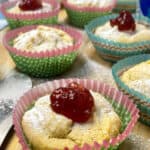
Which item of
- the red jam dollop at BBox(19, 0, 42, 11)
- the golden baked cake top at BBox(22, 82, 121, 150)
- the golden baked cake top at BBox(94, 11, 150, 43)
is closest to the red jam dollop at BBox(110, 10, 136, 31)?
the golden baked cake top at BBox(94, 11, 150, 43)

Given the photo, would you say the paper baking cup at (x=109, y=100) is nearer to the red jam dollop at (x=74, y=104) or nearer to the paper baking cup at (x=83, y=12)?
the red jam dollop at (x=74, y=104)

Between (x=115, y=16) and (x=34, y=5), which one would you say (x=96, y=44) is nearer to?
(x=115, y=16)

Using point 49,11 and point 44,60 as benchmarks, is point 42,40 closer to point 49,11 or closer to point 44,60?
point 44,60

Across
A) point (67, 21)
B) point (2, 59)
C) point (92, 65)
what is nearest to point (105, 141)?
point (92, 65)

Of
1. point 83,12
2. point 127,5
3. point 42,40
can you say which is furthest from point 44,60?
point 127,5

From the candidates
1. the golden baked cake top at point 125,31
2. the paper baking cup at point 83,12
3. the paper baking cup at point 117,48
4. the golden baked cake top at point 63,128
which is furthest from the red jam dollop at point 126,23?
the golden baked cake top at point 63,128

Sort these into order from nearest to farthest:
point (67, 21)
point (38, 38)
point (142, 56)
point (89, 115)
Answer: point (89, 115) → point (142, 56) → point (38, 38) → point (67, 21)

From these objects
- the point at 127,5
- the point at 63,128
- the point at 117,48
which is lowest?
the point at 127,5
